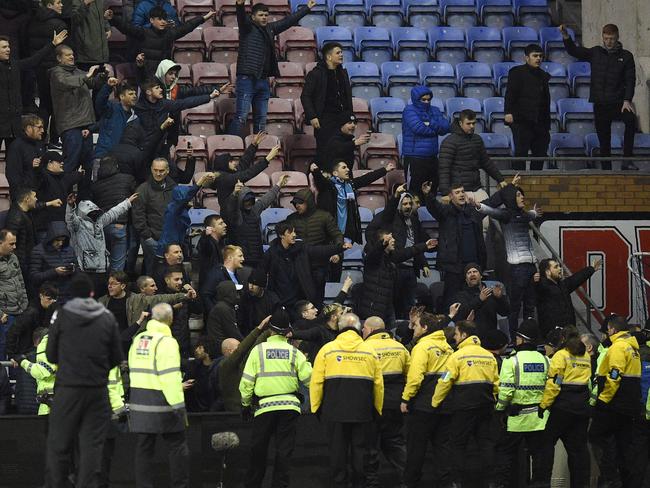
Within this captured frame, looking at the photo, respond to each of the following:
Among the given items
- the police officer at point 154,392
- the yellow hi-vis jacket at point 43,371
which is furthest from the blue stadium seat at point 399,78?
the police officer at point 154,392

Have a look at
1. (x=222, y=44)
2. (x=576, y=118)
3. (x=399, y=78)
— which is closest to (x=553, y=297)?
(x=576, y=118)

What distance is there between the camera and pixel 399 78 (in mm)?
22547

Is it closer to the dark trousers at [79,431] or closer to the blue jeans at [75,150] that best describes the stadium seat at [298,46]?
the blue jeans at [75,150]

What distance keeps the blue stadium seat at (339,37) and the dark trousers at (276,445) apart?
28.1ft

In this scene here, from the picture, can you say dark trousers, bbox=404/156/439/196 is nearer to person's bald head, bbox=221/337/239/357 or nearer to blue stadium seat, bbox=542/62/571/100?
blue stadium seat, bbox=542/62/571/100

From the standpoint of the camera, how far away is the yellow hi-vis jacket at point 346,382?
50.5 feet

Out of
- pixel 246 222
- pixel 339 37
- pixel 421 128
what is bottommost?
pixel 246 222

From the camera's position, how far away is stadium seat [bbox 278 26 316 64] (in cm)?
2275

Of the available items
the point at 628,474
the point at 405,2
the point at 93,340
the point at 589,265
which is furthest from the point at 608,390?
the point at 405,2

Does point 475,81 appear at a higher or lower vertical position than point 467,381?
higher

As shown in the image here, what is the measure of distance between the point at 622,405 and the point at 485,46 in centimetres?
815

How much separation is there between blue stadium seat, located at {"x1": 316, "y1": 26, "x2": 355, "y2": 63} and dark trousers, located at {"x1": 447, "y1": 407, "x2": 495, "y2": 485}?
26.5ft

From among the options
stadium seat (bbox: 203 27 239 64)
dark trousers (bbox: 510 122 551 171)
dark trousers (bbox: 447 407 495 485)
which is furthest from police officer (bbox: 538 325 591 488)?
stadium seat (bbox: 203 27 239 64)

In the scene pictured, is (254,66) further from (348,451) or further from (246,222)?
(348,451)
